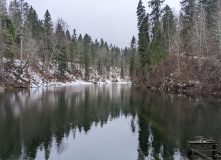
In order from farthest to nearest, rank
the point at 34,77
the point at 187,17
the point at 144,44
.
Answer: the point at 144,44 → the point at 34,77 → the point at 187,17

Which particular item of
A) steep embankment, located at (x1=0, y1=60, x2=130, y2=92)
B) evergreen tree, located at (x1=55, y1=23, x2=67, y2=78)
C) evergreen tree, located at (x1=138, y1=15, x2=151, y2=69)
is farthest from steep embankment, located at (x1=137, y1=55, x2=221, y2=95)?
steep embankment, located at (x1=0, y1=60, x2=130, y2=92)

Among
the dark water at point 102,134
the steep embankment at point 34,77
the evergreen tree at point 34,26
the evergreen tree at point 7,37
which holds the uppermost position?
the evergreen tree at point 34,26

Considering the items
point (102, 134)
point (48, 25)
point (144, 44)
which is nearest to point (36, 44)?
point (48, 25)

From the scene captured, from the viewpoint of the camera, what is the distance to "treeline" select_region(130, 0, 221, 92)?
3506cm

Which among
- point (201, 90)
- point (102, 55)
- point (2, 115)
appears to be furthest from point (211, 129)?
point (102, 55)

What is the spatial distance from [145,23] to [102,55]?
172 feet

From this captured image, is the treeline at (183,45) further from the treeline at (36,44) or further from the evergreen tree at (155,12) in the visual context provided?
the treeline at (36,44)

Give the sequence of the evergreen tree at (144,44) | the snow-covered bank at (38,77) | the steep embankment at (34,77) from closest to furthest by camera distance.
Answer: the steep embankment at (34,77)
the snow-covered bank at (38,77)
the evergreen tree at (144,44)

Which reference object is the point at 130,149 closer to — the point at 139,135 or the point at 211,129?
the point at 139,135

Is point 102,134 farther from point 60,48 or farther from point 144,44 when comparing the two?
point 60,48

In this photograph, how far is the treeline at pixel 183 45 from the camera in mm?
35062

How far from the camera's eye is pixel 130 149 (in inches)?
373

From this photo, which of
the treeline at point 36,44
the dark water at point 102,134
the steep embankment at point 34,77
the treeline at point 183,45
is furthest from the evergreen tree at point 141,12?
the dark water at point 102,134

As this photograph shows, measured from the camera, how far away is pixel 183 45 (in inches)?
1794
